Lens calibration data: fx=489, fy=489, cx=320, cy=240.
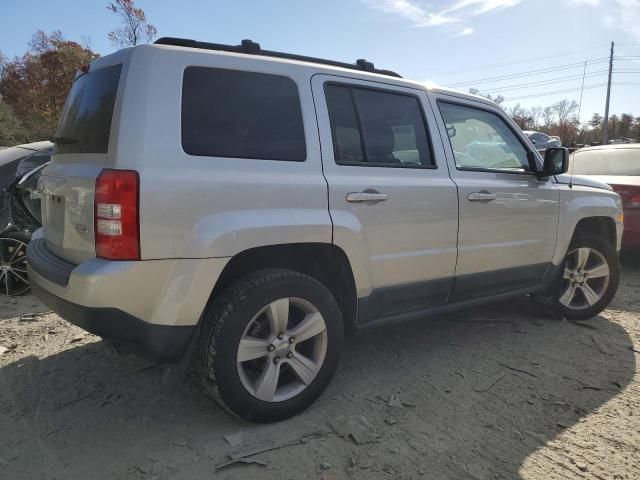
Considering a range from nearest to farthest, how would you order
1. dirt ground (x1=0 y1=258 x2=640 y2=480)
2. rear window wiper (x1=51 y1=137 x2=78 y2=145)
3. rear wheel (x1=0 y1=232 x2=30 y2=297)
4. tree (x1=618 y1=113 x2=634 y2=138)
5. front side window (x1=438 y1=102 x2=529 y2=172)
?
dirt ground (x1=0 y1=258 x2=640 y2=480)
rear window wiper (x1=51 y1=137 x2=78 y2=145)
front side window (x1=438 y1=102 x2=529 y2=172)
rear wheel (x1=0 y1=232 x2=30 y2=297)
tree (x1=618 y1=113 x2=634 y2=138)

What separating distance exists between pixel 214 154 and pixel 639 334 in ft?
13.2

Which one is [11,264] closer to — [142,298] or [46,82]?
[142,298]

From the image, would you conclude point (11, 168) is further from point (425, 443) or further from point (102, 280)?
point (425, 443)

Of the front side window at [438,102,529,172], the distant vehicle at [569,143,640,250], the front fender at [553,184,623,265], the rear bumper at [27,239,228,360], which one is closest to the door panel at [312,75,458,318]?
the front side window at [438,102,529,172]

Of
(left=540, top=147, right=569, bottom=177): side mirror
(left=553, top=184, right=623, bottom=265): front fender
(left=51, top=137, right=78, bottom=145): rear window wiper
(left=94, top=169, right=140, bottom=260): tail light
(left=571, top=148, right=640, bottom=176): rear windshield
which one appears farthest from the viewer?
(left=571, top=148, right=640, bottom=176): rear windshield

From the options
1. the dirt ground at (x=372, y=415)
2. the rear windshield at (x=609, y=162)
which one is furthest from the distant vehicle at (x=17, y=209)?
the rear windshield at (x=609, y=162)

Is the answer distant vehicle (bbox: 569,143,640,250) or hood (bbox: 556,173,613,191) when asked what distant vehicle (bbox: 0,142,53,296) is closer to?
hood (bbox: 556,173,613,191)

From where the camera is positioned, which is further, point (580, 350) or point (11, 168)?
point (11, 168)

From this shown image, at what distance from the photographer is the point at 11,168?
5.44 meters

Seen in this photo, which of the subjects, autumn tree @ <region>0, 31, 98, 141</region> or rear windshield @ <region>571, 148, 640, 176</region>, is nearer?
rear windshield @ <region>571, 148, 640, 176</region>

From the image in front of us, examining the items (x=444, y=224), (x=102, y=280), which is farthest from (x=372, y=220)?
(x=102, y=280)

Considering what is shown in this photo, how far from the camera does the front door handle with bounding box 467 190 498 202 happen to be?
3.48 metres

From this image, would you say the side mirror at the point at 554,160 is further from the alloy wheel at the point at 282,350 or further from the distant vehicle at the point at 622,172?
the distant vehicle at the point at 622,172

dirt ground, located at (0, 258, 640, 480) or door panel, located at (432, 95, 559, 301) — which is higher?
door panel, located at (432, 95, 559, 301)
